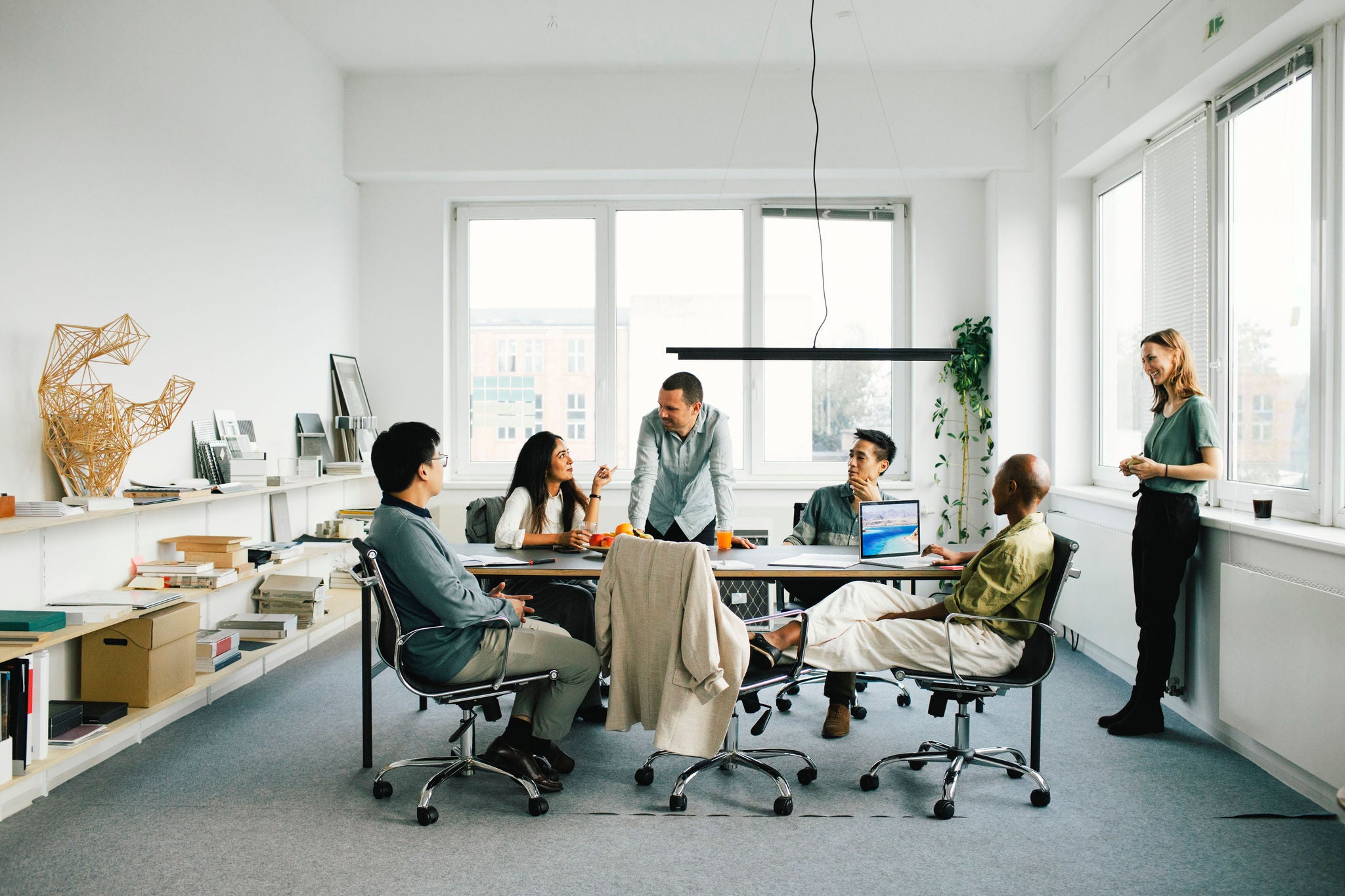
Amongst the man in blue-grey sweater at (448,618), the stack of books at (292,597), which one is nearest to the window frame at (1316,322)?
the man in blue-grey sweater at (448,618)

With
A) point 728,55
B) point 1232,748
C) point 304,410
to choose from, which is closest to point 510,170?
point 728,55

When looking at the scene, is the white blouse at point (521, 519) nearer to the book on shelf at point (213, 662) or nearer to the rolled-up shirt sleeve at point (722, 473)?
the rolled-up shirt sleeve at point (722, 473)

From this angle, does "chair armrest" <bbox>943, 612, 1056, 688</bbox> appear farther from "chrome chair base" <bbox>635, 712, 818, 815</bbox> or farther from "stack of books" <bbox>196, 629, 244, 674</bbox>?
"stack of books" <bbox>196, 629, 244, 674</bbox>

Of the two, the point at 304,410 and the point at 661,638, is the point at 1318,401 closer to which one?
the point at 661,638

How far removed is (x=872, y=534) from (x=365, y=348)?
4267mm

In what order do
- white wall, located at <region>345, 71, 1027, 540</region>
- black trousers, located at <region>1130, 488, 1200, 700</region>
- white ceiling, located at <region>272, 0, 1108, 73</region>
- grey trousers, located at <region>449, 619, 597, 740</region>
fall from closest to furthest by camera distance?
grey trousers, located at <region>449, 619, 597, 740</region> → black trousers, located at <region>1130, 488, 1200, 700</region> → white ceiling, located at <region>272, 0, 1108, 73</region> → white wall, located at <region>345, 71, 1027, 540</region>

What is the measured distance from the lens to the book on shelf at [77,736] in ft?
10.0

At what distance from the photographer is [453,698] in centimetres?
289

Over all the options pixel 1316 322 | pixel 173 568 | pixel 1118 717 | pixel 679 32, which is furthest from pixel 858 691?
pixel 679 32

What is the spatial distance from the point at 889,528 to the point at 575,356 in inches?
137

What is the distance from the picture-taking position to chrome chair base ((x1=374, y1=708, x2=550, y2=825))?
2.88 metres

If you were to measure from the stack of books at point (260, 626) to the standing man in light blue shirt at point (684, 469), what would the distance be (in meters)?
1.83

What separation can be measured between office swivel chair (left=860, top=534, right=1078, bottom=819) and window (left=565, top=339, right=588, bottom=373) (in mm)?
3936

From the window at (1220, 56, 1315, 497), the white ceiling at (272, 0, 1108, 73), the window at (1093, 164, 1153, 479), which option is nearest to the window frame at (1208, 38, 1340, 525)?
the window at (1220, 56, 1315, 497)
